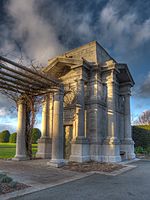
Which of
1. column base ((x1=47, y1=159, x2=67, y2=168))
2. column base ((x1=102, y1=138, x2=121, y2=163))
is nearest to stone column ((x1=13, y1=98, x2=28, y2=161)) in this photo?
column base ((x1=47, y1=159, x2=67, y2=168))

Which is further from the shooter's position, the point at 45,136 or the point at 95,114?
→ the point at 45,136

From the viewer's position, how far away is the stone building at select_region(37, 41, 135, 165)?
1130 centimetres

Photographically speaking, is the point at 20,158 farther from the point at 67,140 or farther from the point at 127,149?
the point at 127,149

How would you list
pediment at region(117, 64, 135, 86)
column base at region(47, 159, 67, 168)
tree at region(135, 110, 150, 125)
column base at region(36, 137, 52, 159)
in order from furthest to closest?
tree at region(135, 110, 150, 125)
pediment at region(117, 64, 135, 86)
column base at region(36, 137, 52, 159)
column base at region(47, 159, 67, 168)

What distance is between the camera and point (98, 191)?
529 cm

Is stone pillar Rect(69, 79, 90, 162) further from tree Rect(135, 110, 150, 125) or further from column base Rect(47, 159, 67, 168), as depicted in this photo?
tree Rect(135, 110, 150, 125)

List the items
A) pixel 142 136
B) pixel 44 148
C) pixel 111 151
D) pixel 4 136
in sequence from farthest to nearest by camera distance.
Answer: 1. pixel 4 136
2. pixel 142 136
3. pixel 44 148
4. pixel 111 151

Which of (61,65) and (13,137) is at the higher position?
(61,65)

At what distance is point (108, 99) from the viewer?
12352 millimetres

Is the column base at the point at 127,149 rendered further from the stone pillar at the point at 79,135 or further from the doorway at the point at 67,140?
the doorway at the point at 67,140

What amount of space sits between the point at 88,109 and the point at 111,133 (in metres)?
1.91

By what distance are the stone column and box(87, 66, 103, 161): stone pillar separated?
374cm

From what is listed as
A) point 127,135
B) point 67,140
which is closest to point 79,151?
point 67,140

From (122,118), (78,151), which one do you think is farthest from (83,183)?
(122,118)
